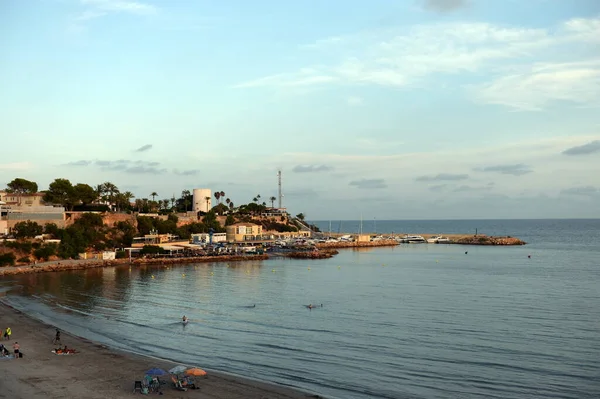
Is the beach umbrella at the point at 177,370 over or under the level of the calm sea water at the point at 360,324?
over

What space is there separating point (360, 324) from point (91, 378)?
24962 mm

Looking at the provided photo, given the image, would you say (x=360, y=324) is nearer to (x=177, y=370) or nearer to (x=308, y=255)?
(x=177, y=370)

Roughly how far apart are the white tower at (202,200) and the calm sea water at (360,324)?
310ft

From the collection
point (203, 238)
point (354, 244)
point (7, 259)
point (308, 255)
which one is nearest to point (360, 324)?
point (7, 259)

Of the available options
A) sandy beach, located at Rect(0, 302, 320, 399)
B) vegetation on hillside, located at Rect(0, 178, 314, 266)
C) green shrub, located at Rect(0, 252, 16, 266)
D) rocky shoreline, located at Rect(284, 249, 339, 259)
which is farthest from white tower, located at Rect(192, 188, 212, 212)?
sandy beach, located at Rect(0, 302, 320, 399)

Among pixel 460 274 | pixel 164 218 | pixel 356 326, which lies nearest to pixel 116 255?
pixel 164 218

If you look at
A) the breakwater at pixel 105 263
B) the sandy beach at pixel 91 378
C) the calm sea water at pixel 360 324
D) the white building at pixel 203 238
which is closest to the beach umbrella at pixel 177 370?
the sandy beach at pixel 91 378

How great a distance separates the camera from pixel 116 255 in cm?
11212

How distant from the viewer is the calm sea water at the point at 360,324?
3444cm

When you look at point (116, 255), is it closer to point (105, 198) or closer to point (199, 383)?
point (105, 198)

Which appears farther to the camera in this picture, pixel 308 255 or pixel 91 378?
pixel 308 255

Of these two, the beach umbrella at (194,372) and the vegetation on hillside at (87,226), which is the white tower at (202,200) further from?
the beach umbrella at (194,372)

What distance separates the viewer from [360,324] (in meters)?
50.4

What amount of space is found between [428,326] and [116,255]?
261 feet
